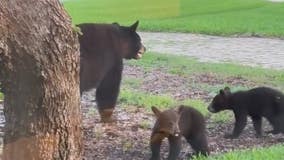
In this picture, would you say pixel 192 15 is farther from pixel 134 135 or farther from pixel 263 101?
pixel 134 135

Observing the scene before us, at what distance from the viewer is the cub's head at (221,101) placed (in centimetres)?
1031

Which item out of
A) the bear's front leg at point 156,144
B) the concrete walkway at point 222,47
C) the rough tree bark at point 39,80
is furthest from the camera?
the concrete walkway at point 222,47

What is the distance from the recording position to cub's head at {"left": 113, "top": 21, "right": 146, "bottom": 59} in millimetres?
11188

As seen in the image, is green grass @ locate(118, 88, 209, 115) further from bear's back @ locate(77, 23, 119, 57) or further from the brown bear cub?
the brown bear cub

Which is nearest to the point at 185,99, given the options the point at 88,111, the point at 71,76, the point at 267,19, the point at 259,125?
the point at 88,111

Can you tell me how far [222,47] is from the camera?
2219cm

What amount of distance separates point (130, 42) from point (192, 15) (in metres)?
20.3

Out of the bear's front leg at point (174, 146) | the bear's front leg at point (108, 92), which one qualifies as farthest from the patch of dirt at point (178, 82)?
the bear's front leg at point (174, 146)

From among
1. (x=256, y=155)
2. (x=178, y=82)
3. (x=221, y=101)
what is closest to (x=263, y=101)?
(x=221, y=101)

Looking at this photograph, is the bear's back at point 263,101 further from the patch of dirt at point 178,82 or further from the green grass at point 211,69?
the green grass at point 211,69

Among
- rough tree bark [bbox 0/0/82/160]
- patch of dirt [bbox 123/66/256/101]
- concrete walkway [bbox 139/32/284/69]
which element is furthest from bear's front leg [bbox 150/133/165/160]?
concrete walkway [bbox 139/32/284/69]

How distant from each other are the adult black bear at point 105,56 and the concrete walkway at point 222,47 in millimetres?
7135

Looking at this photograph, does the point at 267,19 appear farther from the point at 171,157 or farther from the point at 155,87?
the point at 171,157

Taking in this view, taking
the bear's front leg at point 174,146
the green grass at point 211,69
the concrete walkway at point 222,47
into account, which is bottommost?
the bear's front leg at point 174,146
